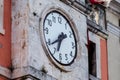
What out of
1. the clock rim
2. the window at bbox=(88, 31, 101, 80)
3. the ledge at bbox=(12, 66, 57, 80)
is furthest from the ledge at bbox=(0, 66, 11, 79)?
the window at bbox=(88, 31, 101, 80)

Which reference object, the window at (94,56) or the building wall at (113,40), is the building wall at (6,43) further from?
the building wall at (113,40)

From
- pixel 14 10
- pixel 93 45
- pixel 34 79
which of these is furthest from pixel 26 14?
pixel 93 45

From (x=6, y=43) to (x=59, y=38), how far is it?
4.13 ft

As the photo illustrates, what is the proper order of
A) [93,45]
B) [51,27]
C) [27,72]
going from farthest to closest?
1. [93,45]
2. [51,27]
3. [27,72]

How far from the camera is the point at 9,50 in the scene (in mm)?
15344

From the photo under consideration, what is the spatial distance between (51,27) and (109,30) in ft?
10.9

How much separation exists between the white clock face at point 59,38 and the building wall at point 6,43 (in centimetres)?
79

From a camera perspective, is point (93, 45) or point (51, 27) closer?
point (51, 27)

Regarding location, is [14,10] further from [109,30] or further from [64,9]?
[109,30]

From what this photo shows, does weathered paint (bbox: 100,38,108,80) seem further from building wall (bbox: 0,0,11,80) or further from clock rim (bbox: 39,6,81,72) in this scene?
building wall (bbox: 0,0,11,80)

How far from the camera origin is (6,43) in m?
15.4

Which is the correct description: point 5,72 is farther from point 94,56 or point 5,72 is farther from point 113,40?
point 113,40

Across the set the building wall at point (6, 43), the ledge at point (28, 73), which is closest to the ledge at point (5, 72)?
the building wall at point (6, 43)

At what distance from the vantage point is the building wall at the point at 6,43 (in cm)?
1505
